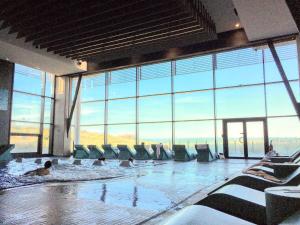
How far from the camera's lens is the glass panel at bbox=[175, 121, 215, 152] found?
13.9 metres

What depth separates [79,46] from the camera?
11.6 meters

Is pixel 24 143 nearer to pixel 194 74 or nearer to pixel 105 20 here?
pixel 105 20

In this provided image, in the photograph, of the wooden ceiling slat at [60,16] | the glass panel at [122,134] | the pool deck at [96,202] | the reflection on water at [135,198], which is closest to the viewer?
the pool deck at [96,202]

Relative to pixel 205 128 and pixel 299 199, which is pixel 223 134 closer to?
pixel 205 128

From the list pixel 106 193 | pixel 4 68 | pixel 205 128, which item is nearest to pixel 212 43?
pixel 205 128

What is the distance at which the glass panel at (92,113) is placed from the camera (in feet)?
55.8

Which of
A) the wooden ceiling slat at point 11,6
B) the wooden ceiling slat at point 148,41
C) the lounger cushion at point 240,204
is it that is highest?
the wooden ceiling slat at point 11,6

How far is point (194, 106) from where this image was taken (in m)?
14.6

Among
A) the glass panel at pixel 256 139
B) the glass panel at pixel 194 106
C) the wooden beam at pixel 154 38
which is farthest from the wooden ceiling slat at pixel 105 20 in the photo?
A: the glass panel at pixel 256 139

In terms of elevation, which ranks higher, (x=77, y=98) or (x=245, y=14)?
(x=245, y=14)

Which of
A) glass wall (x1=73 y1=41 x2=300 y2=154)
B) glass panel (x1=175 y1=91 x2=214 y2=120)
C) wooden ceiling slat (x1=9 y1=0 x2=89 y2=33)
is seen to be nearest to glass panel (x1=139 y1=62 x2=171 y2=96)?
glass wall (x1=73 y1=41 x2=300 y2=154)

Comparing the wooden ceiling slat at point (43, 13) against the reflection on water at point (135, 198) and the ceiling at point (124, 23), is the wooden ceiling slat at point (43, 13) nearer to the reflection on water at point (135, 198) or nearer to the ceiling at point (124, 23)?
the ceiling at point (124, 23)

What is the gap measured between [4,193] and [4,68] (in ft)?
Answer: 39.7

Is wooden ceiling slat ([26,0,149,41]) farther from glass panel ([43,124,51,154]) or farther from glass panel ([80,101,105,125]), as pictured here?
glass panel ([43,124,51,154])
